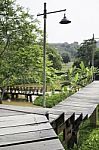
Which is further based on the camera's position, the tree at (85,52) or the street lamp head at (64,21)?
the tree at (85,52)

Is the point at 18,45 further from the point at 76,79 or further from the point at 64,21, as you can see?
the point at 64,21

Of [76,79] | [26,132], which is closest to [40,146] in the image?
[26,132]

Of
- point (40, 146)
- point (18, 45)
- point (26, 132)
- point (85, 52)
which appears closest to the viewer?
point (40, 146)

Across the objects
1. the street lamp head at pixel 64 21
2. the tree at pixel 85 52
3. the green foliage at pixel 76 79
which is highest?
the street lamp head at pixel 64 21

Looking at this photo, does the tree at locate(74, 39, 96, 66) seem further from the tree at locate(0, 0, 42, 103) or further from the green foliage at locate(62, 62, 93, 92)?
the tree at locate(0, 0, 42, 103)

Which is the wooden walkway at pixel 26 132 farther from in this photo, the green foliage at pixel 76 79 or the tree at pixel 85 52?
the tree at pixel 85 52

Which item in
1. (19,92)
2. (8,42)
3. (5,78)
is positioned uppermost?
(8,42)

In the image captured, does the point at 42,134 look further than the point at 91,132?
No

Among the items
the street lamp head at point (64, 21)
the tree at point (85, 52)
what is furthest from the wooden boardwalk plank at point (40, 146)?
the tree at point (85, 52)

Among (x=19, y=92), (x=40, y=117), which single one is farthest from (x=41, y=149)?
(x=19, y=92)

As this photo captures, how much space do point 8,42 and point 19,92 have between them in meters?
10.0

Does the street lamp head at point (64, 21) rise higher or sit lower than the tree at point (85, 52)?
higher

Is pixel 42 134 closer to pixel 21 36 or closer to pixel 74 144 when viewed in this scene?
pixel 74 144

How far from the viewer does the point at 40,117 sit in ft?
12.4
